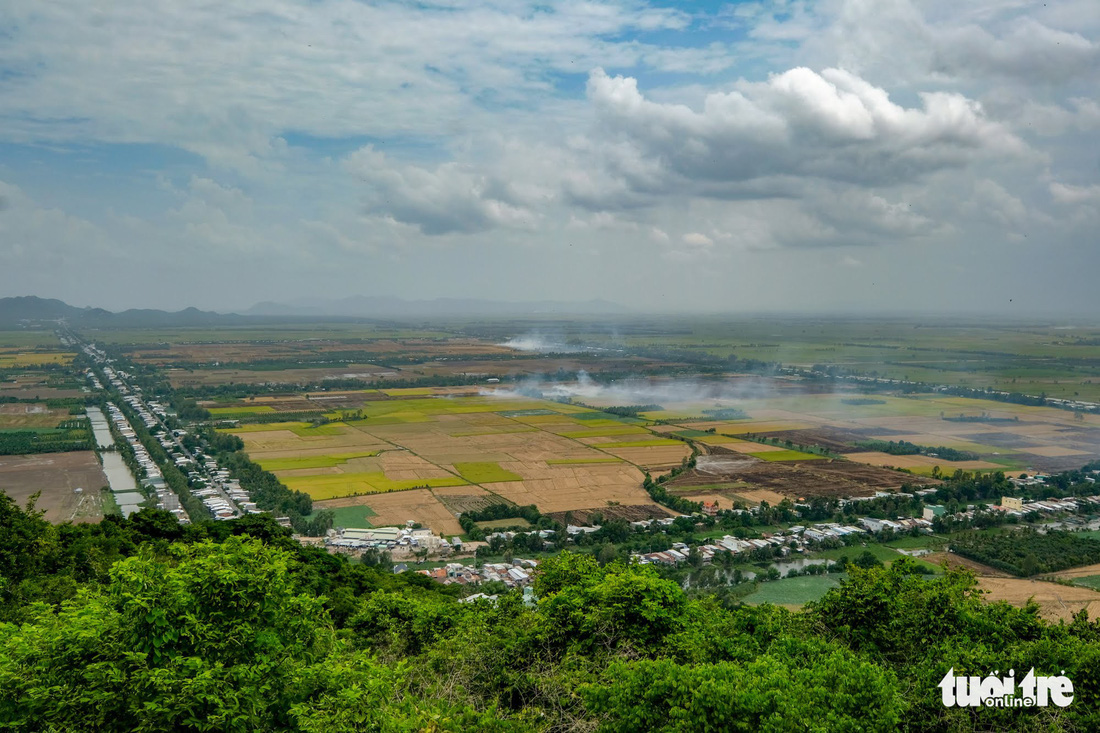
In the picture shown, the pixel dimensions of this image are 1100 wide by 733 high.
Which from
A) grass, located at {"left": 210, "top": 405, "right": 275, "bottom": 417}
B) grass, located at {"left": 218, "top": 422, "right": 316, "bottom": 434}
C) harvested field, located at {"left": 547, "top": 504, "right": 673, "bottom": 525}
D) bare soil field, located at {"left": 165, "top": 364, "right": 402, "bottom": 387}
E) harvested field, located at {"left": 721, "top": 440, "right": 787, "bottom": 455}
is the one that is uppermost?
bare soil field, located at {"left": 165, "top": 364, "right": 402, "bottom": 387}

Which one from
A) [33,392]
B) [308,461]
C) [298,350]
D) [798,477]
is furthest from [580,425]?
[298,350]

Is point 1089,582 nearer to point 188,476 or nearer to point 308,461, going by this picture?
point 308,461

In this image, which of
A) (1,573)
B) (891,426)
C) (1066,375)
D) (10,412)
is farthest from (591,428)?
(1066,375)

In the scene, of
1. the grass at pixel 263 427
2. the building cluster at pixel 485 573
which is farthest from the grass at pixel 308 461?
the building cluster at pixel 485 573

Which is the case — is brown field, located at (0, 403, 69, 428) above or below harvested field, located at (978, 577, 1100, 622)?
above

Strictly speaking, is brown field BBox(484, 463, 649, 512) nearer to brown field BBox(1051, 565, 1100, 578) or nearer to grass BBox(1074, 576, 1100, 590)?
brown field BBox(1051, 565, 1100, 578)

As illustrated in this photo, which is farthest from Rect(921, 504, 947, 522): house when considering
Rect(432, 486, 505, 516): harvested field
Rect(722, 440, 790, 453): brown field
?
Rect(432, 486, 505, 516): harvested field
